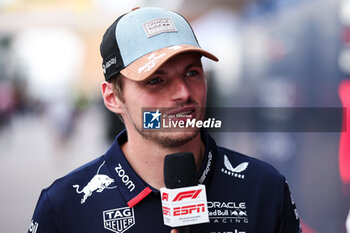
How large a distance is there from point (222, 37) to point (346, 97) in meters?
8.91

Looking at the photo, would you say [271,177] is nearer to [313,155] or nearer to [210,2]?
[313,155]

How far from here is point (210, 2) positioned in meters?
13.5

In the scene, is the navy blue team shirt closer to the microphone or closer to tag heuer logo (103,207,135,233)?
tag heuer logo (103,207,135,233)

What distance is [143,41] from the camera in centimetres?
184

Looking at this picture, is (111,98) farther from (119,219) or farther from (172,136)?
(119,219)

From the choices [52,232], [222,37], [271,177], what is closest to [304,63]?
[271,177]

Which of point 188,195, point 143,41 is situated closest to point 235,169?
point 188,195

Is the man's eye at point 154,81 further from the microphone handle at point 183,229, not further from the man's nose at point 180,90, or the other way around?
the microphone handle at point 183,229

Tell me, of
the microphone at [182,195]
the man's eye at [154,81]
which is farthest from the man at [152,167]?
the microphone at [182,195]

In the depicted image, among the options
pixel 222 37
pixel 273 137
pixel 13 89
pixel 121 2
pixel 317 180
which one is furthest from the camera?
pixel 13 89

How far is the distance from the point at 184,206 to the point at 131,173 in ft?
1.18

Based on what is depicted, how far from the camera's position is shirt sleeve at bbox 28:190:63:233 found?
5.80 ft

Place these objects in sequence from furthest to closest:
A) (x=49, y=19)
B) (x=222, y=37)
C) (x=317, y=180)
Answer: (x=49, y=19) < (x=222, y=37) < (x=317, y=180)

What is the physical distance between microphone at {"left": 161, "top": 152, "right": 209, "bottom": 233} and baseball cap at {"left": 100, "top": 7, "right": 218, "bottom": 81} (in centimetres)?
33
